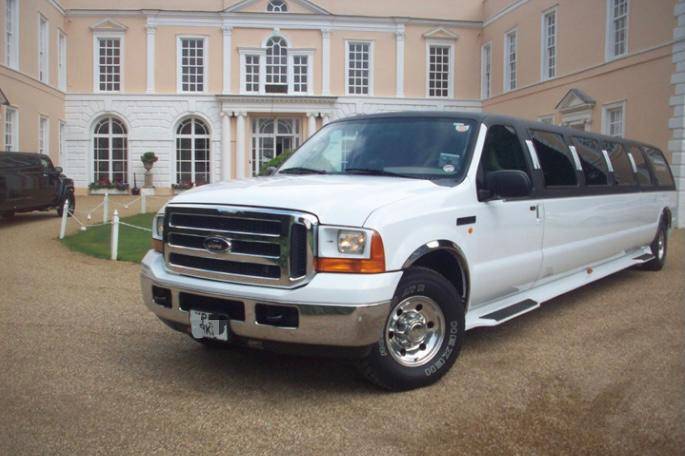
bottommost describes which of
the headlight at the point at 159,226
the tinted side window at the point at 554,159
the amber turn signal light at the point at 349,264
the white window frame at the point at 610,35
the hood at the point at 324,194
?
the amber turn signal light at the point at 349,264

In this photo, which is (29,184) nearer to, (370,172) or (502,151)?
(370,172)

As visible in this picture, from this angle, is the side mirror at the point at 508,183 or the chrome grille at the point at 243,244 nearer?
the chrome grille at the point at 243,244

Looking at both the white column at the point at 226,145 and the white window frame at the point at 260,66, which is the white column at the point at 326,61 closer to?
the white window frame at the point at 260,66

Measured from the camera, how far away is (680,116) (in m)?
17.5

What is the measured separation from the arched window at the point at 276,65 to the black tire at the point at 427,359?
27232 mm

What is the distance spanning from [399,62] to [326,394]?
2864 cm

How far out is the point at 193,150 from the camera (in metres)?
30.5

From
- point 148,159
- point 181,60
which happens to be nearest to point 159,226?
point 148,159

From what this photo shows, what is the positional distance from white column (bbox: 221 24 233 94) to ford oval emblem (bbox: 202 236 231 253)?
27.1m

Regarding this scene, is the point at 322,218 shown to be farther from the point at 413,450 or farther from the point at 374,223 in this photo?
the point at 413,450

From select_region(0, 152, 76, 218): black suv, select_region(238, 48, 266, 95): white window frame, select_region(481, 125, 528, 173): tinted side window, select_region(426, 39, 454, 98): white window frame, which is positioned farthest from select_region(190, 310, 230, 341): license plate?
select_region(426, 39, 454, 98): white window frame

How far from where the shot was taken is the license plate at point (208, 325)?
13.1ft

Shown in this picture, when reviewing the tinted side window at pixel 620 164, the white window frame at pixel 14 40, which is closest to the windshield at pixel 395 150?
the tinted side window at pixel 620 164

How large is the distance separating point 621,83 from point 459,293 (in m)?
18.5
